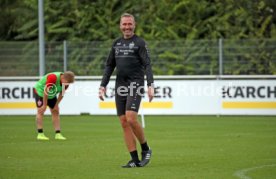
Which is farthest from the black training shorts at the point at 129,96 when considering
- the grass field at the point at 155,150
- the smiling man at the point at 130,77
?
the grass field at the point at 155,150

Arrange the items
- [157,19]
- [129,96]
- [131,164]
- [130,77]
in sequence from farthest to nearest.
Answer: [157,19] < [131,164] < [130,77] < [129,96]

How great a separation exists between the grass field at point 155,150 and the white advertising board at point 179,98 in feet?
4.66

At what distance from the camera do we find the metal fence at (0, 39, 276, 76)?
2817 cm

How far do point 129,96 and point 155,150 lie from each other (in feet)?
10.6

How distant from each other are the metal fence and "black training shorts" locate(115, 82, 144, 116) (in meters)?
16.4

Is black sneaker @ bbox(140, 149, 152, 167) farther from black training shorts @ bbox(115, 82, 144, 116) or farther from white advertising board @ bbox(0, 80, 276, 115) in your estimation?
white advertising board @ bbox(0, 80, 276, 115)

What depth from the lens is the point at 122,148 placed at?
15211mm

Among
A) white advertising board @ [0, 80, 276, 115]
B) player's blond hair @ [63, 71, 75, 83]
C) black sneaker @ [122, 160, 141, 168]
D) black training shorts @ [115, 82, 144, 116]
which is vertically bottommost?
white advertising board @ [0, 80, 276, 115]

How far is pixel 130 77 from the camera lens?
11883 millimetres

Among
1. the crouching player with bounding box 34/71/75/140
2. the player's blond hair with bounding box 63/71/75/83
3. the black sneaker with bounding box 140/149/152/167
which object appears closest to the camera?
the black sneaker with bounding box 140/149/152/167

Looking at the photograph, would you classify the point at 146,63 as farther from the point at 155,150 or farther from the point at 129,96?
the point at 155,150

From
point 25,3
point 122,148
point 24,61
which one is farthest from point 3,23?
point 122,148

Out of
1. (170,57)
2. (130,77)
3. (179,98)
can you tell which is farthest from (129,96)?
(170,57)

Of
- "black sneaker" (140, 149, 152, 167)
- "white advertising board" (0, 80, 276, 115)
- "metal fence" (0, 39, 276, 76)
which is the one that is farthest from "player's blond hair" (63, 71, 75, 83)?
"metal fence" (0, 39, 276, 76)
